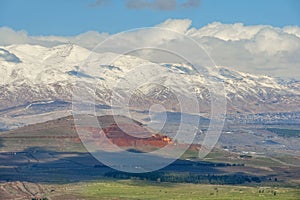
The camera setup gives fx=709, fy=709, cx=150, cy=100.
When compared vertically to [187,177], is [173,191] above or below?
below

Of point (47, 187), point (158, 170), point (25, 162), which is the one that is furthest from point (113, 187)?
point (25, 162)

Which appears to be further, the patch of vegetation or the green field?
the patch of vegetation

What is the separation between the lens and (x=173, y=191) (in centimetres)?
12700

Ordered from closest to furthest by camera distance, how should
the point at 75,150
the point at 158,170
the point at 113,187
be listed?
the point at 113,187, the point at 158,170, the point at 75,150

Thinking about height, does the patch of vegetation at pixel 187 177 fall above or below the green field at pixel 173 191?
above

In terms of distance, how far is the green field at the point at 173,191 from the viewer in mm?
119312

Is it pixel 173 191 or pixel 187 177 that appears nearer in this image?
pixel 173 191

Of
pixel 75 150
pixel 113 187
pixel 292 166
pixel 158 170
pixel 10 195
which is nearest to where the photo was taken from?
pixel 10 195

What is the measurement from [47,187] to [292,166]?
74.1 metres

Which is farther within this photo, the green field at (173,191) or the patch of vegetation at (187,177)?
the patch of vegetation at (187,177)

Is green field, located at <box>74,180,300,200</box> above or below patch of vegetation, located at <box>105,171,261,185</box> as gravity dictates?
below

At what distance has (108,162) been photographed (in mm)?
170000

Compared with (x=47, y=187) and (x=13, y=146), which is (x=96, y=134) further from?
(x=47, y=187)

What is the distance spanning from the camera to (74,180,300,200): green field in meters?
119
